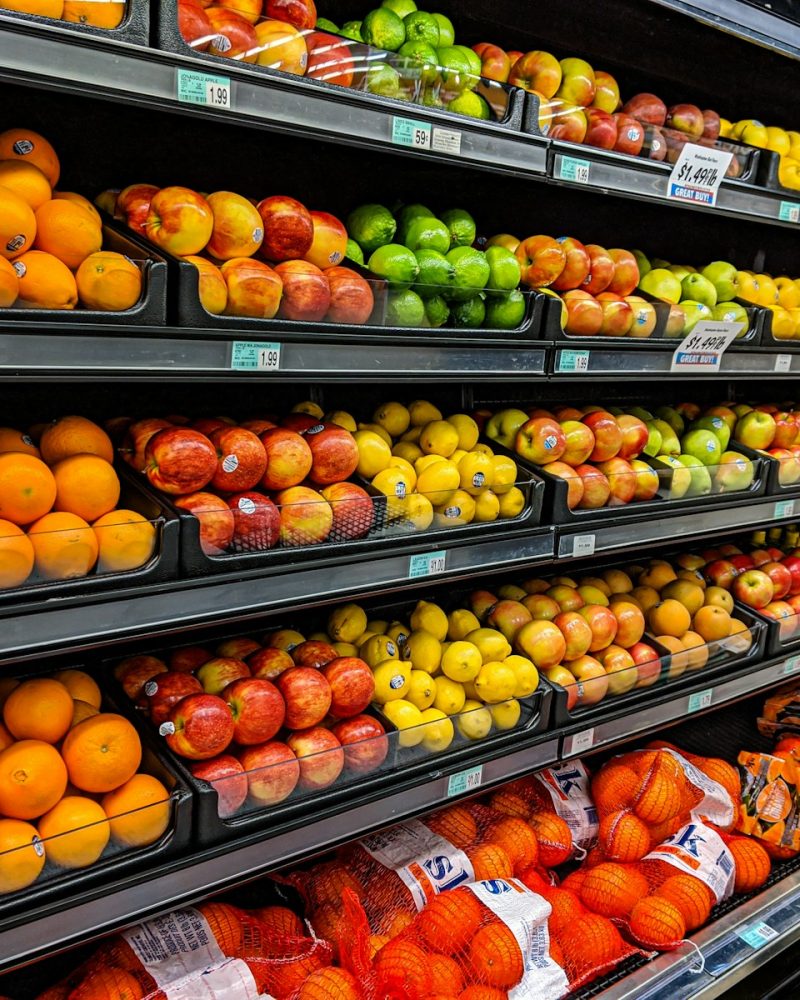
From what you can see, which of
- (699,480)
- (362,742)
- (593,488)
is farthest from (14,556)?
(699,480)

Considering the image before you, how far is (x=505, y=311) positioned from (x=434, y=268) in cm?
20

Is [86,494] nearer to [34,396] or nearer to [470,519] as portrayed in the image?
[34,396]

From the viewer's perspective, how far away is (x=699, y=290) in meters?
2.52

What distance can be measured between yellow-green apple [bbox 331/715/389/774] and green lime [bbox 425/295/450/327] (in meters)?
0.83

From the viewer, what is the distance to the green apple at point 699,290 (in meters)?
2.52

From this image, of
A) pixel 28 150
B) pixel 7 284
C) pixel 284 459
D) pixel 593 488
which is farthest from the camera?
pixel 593 488

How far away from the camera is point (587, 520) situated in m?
2.11

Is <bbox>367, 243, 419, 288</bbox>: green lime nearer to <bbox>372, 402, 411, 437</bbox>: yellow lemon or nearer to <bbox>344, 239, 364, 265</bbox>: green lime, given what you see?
<bbox>344, 239, 364, 265</bbox>: green lime

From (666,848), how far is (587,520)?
2.77 feet

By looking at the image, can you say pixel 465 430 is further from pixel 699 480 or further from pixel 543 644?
pixel 699 480

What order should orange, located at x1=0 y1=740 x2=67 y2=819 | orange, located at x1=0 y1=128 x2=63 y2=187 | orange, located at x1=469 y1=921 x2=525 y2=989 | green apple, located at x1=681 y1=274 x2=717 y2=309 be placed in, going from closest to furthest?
orange, located at x1=0 y1=740 x2=67 y2=819 → orange, located at x1=0 y1=128 x2=63 y2=187 → orange, located at x1=469 y1=921 x2=525 y2=989 → green apple, located at x1=681 y1=274 x2=717 y2=309

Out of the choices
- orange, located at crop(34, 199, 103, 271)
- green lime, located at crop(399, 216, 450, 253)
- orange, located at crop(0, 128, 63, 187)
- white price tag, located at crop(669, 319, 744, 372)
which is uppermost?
orange, located at crop(0, 128, 63, 187)

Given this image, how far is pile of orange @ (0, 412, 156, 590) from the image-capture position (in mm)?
1291

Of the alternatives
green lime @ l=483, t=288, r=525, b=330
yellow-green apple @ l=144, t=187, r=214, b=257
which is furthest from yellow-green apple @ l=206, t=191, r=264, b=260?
green lime @ l=483, t=288, r=525, b=330
